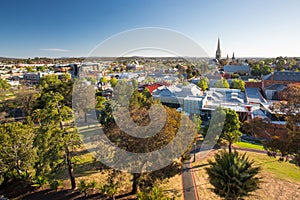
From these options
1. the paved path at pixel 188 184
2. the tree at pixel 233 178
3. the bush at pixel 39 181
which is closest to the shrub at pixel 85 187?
the bush at pixel 39 181

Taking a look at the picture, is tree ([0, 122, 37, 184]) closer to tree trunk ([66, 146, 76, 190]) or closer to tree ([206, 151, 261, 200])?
tree trunk ([66, 146, 76, 190])

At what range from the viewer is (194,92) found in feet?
93.8

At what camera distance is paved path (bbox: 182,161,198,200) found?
10.2m

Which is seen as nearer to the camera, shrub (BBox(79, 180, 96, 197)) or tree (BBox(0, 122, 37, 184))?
shrub (BBox(79, 180, 96, 197))

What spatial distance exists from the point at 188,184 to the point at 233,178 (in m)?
5.48

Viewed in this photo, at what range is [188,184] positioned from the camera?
11242 mm

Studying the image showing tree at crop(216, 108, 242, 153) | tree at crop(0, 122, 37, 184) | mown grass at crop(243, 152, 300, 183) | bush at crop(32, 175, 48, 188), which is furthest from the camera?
tree at crop(216, 108, 242, 153)

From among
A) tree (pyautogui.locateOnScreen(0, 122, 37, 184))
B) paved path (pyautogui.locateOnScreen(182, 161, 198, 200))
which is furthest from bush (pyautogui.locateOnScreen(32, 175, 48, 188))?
paved path (pyautogui.locateOnScreen(182, 161, 198, 200))

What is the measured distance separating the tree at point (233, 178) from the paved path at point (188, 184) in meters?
3.72

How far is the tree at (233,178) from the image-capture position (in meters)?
6.50

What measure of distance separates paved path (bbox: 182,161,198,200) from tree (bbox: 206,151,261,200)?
3.72 metres

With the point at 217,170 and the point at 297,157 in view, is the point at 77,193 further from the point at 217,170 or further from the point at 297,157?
the point at 297,157

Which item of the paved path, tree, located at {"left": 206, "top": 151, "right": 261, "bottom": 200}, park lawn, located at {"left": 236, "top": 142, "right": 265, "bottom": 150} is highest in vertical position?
tree, located at {"left": 206, "top": 151, "right": 261, "bottom": 200}

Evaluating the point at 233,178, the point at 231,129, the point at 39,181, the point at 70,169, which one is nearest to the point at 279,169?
the point at 231,129
